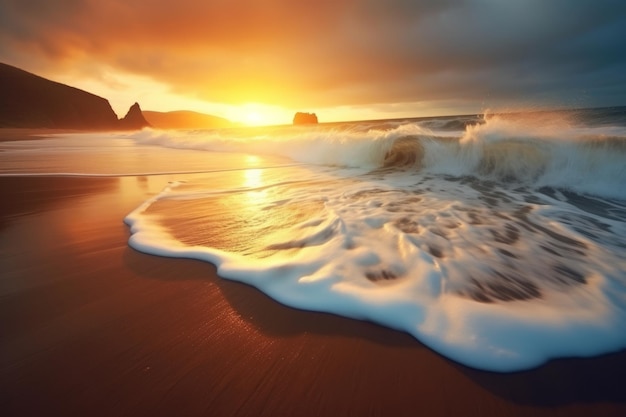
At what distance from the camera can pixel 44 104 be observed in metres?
68.4

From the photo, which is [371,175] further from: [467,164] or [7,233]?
[7,233]

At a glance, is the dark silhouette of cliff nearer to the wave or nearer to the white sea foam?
the wave

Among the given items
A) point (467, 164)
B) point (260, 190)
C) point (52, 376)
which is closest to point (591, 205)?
point (467, 164)

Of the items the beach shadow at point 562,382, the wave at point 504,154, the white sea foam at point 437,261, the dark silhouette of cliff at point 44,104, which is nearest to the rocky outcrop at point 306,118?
the dark silhouette of cliff at point 44,104

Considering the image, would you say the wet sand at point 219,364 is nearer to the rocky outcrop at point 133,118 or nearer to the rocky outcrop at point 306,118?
the rocky outcrop at point 306,118

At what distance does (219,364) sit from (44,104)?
314ft

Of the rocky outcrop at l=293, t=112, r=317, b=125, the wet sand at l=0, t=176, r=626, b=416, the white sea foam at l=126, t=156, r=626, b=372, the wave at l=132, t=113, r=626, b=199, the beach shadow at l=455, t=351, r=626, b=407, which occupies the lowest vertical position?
the beach shadow at l=455, t=351, r=626, b=407

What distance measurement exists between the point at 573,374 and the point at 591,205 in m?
4.48

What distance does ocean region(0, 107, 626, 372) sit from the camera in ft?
5.65

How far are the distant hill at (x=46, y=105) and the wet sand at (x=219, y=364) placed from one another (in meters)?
76.1

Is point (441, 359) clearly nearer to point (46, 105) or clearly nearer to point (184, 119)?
point (46, 105)

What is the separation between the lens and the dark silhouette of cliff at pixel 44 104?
60500mm

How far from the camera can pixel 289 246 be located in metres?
2.74

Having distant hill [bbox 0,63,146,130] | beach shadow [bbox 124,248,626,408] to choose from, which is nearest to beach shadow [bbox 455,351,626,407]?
beach shadow [bbox 124,248,626,408]
